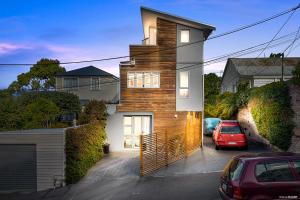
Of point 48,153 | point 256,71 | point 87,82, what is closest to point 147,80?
point 48,153

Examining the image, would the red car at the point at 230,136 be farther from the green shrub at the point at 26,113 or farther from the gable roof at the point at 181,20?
the green shrub at the point at 26,113

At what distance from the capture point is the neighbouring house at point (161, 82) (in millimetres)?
27172

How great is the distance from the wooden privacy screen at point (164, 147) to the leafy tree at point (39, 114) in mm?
7016

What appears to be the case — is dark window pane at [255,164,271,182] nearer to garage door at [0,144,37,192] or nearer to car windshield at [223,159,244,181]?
car windshield at [223,159,244,181]

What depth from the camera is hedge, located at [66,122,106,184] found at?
18922 mm

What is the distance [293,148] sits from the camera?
20453mm

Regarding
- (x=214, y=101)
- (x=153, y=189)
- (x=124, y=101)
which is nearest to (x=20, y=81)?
(x=214, y=101)

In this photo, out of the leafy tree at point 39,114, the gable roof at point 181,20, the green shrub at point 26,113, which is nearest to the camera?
the green shrub at point 26,113

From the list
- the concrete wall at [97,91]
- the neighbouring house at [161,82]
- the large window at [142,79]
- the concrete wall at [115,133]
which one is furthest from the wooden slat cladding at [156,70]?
the concrete wall at [97,91]

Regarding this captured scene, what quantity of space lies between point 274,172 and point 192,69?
57.5 feet

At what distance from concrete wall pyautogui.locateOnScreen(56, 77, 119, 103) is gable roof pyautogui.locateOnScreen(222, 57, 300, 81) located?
12823 millimetres

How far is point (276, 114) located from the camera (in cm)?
2153

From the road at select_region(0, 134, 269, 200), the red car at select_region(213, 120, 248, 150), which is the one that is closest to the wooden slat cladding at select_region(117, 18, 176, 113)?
the red car at select_region(213, 120, 248, 150)

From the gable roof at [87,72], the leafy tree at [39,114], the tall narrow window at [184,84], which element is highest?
the gable roof at [87,72]
